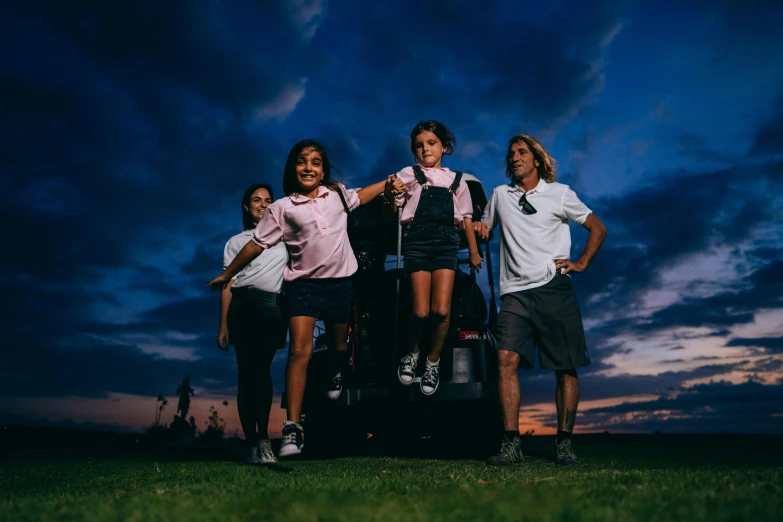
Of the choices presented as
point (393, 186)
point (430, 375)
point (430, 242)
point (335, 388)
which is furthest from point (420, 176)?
point (335, 388)

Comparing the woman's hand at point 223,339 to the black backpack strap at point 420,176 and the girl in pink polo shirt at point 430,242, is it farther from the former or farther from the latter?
the black backpack strap at point 420,176

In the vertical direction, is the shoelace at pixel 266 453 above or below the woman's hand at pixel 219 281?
below

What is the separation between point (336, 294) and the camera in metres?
5.11

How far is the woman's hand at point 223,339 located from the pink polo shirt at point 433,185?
6.76 feet

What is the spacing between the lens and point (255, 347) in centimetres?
603

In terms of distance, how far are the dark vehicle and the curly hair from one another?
578 mm

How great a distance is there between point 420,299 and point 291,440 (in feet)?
5.59

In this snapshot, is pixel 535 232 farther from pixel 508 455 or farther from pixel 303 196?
pixel 303 196

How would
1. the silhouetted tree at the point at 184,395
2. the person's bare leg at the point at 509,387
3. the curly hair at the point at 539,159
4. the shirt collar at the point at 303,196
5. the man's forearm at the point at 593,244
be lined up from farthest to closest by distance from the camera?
the silhouetted tree at the point at 184,395 < the curly hair at the point at 539,159 < the man's forearm at the point at 593,244 < the person's bare leg at the point at 509,387 < the shirt collar at the point at 303,196

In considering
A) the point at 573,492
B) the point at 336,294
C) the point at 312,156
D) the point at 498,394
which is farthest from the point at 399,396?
the point at 573,492

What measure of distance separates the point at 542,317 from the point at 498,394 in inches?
33.5

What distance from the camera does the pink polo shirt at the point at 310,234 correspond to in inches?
200

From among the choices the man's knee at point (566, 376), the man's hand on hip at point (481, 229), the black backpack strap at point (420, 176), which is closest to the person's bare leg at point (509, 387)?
the man's knee at point (566, 376)

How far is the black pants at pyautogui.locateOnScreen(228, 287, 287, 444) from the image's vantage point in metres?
5.90
